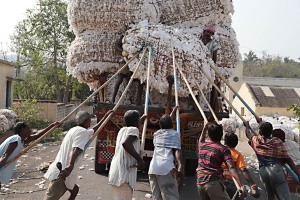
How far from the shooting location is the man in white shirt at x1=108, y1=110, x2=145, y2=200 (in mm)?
3850

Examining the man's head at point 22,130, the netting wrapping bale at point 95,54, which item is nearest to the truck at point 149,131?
the netting wrapping bale at point 95,54

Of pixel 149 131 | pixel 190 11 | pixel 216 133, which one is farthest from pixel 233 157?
pixel 190 11

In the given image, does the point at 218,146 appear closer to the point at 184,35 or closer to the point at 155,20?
the point at 184,35

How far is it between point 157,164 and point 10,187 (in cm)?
328

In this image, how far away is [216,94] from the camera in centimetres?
690

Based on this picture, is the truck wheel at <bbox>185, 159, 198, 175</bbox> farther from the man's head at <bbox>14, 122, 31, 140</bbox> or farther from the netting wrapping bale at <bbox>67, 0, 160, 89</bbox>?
the man's head at <bbox>14, 122, 31, 140</bbox>

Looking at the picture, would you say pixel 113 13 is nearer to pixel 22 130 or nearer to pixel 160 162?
pixel 22 130

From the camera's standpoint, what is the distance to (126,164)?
3928mm

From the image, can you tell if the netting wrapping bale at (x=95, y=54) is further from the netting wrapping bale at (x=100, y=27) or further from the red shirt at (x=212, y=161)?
the red shirt at (x=212, y=161)

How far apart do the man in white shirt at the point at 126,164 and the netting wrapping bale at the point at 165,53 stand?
196 cm

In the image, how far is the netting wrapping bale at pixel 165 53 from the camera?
580 centimetres

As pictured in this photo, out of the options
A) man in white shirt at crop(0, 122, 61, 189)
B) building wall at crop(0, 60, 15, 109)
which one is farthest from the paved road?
building wall at crop(0, 60, 15, 109)

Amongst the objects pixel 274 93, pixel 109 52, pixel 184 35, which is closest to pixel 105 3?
pixel 109 52

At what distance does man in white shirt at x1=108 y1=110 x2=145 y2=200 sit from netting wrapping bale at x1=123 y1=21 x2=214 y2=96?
6.43ft
